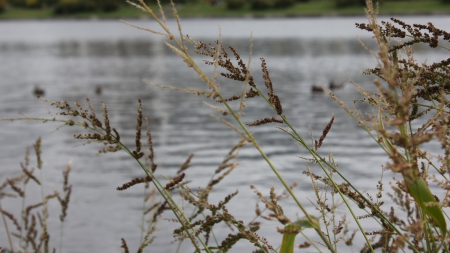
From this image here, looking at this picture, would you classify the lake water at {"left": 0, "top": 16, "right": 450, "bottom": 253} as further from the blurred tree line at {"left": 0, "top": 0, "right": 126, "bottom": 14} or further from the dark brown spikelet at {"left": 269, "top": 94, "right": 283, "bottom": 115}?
the blurred tree line at {"left": 0, "top": 0, "right": 126, "bottom": 14}

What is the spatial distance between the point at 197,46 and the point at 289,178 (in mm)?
8791

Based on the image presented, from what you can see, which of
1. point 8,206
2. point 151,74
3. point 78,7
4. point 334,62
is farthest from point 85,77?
point 78,7

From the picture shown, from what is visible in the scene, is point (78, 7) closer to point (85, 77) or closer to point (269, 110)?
point (85, 77)

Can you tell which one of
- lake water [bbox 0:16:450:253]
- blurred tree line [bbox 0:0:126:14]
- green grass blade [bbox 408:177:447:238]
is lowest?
lake water [bbox 0:16:450:253]

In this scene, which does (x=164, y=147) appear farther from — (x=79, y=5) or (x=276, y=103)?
(x=79, y=5)

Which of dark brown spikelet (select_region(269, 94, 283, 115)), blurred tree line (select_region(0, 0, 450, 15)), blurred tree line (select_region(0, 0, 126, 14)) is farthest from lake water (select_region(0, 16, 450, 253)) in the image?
blurred tree line (select_region(0, 0, 126, 14))

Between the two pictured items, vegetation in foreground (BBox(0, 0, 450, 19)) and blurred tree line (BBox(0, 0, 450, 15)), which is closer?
vegetation in foreground (BBox(0, 0, 450, 19))

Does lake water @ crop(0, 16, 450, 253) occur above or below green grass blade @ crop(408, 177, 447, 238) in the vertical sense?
below

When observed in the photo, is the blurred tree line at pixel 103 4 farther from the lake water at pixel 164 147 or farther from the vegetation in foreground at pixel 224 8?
the lake water at pixel 164 147

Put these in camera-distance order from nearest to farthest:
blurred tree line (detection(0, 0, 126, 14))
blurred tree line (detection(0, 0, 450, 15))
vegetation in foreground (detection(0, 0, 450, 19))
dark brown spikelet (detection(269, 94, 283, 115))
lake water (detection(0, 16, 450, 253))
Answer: dark brown spikelet (detection(269, 94, 283, 115))
lake water (detection(0, 16, 450, 253))
vegetation in foreground (detection(0, 0, 450, 19))
blurred tree line (detection(0, 0, 450, 15))
blurred tree line (detection(0, 0, 126, 14))

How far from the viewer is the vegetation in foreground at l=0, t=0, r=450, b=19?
4235 inches

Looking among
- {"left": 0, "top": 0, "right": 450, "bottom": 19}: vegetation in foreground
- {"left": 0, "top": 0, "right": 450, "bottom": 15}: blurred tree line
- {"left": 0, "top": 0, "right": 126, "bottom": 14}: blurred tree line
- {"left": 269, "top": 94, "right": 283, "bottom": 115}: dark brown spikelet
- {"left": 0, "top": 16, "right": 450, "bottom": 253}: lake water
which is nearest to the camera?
{"left": 269, "top": 94, "right": 283, "bottom": 115}: dark brown spikelet

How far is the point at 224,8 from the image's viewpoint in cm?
13550

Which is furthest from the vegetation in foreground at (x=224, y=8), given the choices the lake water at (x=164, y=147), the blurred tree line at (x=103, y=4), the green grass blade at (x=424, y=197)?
the green grass blade at (x=424, y=197)
